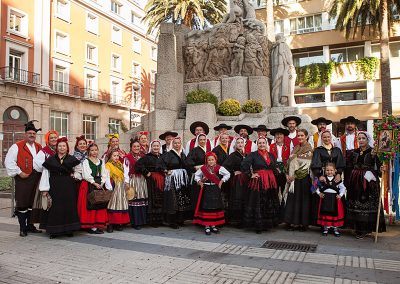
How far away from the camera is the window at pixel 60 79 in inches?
1389

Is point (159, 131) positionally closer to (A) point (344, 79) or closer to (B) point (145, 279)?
(B) point (145, 279)

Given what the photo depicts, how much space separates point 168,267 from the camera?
5.02 metres

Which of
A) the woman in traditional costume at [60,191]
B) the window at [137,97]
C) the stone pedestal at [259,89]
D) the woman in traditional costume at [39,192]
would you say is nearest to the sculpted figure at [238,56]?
the stone pedestal at [259,89]

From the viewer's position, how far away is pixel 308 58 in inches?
1585

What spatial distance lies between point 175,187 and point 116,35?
40693 millimetres

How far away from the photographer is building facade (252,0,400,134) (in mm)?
36000

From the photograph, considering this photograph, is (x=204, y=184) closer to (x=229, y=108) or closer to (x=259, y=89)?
(x=229, y=108)

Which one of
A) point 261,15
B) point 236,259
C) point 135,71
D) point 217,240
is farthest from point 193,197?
point 135,71

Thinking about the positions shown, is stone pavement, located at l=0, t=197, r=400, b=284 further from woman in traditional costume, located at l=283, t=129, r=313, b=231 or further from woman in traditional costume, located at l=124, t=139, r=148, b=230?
woman in traditional costume, located at l=124, t=139, r=148, b=230

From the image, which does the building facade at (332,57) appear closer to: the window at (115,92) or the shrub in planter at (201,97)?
the window at (115,92)

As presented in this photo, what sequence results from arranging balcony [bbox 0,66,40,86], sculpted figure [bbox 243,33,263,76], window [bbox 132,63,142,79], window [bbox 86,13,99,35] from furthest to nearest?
1. window [bbox 132,63,142,79]
2. window [bbox 86,13,99,35]
3. balcony [bbox 0,66,40,86]
4. sculpted figure [bbox 243,33,263,76]

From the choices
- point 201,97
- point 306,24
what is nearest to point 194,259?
point 201,97

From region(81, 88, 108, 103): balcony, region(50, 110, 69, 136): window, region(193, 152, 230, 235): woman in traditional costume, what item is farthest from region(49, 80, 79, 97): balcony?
region(193, 152, 230, 235): woman in traditional costume

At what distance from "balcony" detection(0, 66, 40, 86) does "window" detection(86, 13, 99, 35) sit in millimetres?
10207
